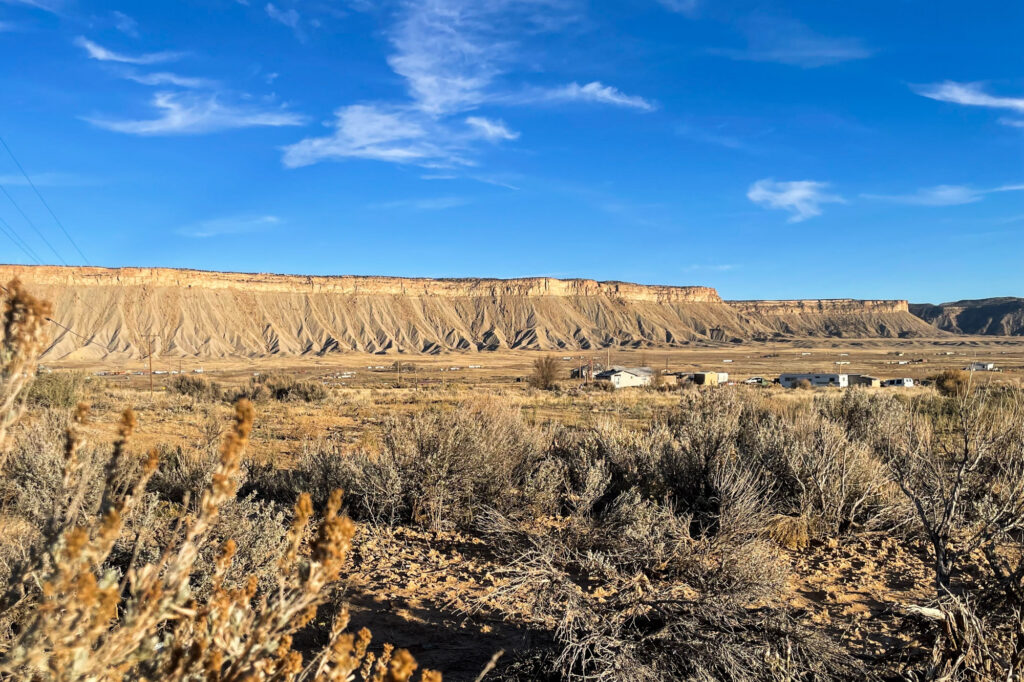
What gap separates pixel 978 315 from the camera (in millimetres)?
156125

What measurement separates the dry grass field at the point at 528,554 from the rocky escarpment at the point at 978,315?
17210 cm

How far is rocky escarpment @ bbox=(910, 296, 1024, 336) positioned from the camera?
14538 centimetres

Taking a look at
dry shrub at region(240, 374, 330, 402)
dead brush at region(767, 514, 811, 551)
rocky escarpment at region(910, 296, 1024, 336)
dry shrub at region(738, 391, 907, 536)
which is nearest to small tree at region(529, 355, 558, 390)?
dry shrub at region(240, 374, 330, 402)

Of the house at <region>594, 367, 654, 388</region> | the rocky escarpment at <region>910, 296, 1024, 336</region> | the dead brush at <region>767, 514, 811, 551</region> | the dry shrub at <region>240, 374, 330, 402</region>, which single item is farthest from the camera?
the rocky escarpment at <region>910, 296, 1024, 336</region>

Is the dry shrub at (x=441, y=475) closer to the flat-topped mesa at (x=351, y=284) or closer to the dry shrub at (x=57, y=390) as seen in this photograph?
the dry shrub at (x=57, y=390)

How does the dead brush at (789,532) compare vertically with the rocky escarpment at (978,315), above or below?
below

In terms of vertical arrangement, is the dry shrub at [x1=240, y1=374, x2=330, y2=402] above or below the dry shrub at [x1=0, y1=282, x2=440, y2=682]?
below

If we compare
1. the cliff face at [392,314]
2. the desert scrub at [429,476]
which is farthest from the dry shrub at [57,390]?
the cliff face at [392,314]

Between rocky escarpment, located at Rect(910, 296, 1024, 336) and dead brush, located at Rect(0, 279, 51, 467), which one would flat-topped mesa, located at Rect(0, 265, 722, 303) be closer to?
rocky escarpment, located at Rect(910, 296, 1024, 336)

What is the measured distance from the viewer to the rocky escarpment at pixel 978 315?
145 m

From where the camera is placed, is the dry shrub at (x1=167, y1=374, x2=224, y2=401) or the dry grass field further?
the dry shrub at (x1=167, y1=374, x2=224, y2=401)

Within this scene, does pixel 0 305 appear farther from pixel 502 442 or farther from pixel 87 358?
pixel 87 358

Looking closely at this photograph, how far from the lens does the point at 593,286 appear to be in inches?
5704

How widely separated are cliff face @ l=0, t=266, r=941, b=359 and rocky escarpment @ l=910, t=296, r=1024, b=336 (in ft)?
38.3
